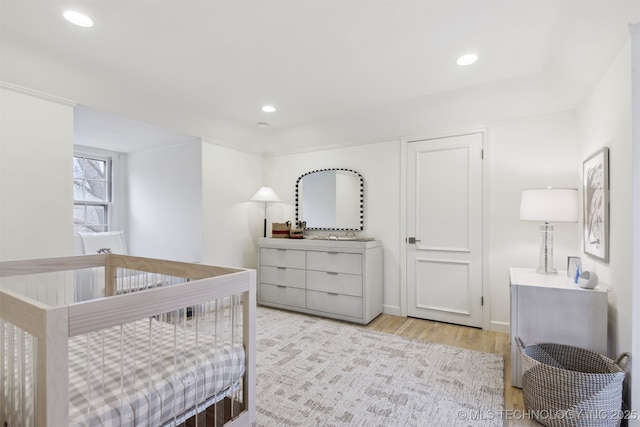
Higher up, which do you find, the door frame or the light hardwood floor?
the door frame

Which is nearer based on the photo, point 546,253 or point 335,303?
point 546,253

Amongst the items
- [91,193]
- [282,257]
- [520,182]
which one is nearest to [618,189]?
[520,182]

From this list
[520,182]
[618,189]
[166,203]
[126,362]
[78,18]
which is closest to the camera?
[126,362]

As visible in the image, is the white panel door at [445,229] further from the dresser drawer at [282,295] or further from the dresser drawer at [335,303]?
Result: the dresser drawer at [282,295]

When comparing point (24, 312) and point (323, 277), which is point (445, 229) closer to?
point (323, 277)

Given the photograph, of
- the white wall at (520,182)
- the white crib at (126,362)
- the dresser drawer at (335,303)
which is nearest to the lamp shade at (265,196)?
the dresser drawer at (335,303)

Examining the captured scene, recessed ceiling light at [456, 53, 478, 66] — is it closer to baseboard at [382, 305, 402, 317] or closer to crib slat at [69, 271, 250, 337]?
crib slat at [69, 271, 250, 337]

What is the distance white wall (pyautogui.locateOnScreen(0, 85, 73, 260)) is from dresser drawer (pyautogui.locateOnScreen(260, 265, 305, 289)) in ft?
6.49

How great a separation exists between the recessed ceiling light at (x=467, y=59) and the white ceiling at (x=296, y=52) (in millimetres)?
51

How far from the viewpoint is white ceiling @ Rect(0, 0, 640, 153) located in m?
1.78

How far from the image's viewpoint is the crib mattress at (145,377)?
999 millimetres

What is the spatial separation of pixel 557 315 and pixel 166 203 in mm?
4022

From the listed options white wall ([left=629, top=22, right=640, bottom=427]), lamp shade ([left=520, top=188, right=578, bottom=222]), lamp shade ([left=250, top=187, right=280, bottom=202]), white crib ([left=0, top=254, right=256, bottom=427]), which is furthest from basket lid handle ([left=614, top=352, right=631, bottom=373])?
lamp shade ([left=250, top=187, right=280, bottom=202])

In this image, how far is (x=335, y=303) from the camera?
3389 mm
